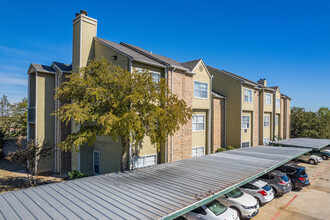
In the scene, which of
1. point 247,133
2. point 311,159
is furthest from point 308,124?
point 247,133

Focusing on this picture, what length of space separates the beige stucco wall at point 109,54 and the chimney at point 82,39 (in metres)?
0.62

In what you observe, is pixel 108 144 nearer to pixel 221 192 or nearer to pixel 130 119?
pixel 130 119

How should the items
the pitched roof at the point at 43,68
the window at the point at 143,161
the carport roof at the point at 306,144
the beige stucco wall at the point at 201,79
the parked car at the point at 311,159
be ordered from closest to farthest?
the window at the point at 143,161 → the pitched roof at the point at 43,68 → the beige stucco wall at the point at 201,79 → the carport roof at the point at 306,144 → the parked car at the point at 311,159

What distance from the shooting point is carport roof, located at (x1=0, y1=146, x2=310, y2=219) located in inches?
261

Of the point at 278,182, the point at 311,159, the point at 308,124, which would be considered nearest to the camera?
the point at 278,182

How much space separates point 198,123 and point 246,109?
9561 mm

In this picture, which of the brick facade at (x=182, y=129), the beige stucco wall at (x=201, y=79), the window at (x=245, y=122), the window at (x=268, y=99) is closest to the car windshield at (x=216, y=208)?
the brick facade at (x=182, y=129)

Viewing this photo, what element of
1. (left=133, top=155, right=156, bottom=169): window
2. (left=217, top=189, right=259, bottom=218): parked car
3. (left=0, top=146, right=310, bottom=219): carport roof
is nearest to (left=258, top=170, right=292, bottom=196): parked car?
(left=0, top=146, right=310, bottom=219): carport roof

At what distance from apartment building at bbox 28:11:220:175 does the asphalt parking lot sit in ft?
26.1

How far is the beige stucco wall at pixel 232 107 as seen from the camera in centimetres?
2608

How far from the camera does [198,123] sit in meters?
21.6

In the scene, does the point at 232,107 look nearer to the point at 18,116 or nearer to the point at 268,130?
the point at 268,130

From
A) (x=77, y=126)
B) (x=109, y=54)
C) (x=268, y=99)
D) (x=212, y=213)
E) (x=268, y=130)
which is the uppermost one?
(x=109, y=54)

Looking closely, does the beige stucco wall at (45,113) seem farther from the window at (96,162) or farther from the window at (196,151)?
the window at (196,151)
